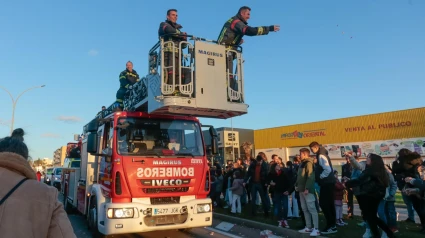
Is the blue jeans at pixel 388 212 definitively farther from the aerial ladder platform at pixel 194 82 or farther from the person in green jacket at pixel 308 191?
the aerial ladder platform at pixel 194 82

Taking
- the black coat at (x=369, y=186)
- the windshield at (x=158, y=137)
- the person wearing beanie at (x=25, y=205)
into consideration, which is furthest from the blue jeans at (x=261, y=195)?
the person wearing beanie at (x=25, y=205)

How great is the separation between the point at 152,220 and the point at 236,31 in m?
4.27

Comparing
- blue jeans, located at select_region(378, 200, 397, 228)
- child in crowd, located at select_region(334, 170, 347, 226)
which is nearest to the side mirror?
child in crowd, located at select_region(334, 170, 347, 226)

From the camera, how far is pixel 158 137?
21.9ft

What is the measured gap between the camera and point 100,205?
239 inches

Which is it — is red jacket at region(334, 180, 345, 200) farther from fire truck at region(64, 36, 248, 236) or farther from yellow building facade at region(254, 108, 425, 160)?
yellow building facade at region(254, 108, 425, 160)

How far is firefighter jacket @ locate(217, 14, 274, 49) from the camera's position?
22.6 ft

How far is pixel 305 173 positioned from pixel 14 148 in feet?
20.0

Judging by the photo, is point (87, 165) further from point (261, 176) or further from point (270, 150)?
point (270, 150)

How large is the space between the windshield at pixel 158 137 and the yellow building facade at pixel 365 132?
30.1 metres

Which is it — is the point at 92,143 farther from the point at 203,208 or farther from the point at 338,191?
the point at 338,191

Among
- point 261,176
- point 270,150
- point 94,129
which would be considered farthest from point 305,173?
point 270,150

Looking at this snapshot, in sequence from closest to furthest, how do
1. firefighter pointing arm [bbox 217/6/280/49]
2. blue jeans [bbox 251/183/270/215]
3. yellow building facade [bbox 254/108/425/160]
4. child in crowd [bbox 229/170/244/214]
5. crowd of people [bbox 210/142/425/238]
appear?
1. crowd of people [bbox 210/142/425/238]
2. firefighter pointing arm [bbox 217/6/280/49]
3. blue jeans [bbox 251/183/270/215]
4. child in crowd [bbox 229/170/244/214]
5. yellow building facade [bbox 254/108/425/160]

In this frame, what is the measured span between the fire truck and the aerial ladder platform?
0.02m
